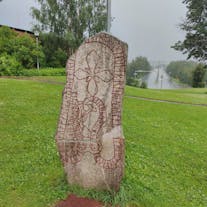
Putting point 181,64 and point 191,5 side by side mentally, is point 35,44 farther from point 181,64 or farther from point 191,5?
point 181,64

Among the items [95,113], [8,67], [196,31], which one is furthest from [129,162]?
[196,31]

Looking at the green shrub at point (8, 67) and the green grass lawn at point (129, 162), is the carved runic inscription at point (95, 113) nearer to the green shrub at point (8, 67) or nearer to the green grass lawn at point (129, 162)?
the green grass lawn at point (129, 162)

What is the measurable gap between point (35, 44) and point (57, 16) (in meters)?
5.12

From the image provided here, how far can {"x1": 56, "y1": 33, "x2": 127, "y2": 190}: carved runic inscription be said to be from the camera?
269cm

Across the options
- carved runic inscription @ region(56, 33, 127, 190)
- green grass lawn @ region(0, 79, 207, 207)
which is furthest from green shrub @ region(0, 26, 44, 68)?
carved runic inscription @ region(56, 33, 127, 190)

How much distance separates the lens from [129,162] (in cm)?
401

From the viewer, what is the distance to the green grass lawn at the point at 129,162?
9.64 ft

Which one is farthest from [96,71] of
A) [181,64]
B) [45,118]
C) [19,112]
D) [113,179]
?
[181,64]

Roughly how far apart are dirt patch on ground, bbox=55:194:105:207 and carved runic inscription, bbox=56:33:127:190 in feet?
0.56

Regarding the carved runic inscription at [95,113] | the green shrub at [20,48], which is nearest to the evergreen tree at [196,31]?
the green shrub at [20,48]

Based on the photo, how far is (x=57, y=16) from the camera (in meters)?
22.4

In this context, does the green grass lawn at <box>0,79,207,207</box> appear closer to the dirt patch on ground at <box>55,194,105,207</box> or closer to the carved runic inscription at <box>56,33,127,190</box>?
the dirt patch on ground at <box>55,194,105,207</box>

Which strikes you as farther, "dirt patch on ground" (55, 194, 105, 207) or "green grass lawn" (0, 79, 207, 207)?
"green grass lawn" (0, 79, 207, 207)

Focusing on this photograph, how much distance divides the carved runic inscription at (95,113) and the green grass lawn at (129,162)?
282 mm
